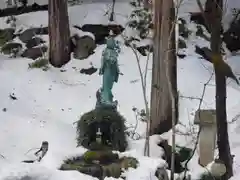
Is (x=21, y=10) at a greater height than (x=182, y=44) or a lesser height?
greater

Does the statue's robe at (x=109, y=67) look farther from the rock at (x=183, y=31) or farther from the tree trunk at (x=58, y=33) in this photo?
the rock at (x=183, y=31)

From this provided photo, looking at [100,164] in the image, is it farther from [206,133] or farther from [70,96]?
[70,96]

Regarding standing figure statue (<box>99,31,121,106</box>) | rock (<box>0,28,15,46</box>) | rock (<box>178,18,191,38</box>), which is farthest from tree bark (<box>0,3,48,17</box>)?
standing figure statue (<box>99,31,121,106</box>)

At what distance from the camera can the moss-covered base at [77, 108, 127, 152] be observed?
642 centimetres

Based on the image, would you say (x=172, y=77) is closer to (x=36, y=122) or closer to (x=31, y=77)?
(x=36, y=122)

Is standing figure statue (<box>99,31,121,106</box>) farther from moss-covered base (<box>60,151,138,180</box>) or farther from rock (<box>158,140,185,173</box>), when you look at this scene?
moss-covered base (<box>60,151,138,180</box>)

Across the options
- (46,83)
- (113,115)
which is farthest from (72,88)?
(113,115)

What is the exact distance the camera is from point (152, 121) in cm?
770

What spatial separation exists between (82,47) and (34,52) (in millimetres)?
903

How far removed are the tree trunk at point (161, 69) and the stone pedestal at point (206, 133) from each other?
167cm

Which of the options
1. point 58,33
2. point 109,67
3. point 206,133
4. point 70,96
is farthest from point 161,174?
point 58,33

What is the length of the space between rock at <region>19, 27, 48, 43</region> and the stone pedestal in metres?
5.73

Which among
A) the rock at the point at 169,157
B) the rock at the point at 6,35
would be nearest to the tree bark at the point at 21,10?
the rock at the point at 6,35

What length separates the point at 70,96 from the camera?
917cm
